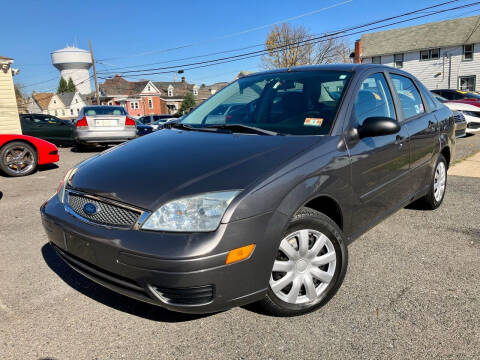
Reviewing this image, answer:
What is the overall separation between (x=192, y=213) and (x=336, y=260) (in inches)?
42.8

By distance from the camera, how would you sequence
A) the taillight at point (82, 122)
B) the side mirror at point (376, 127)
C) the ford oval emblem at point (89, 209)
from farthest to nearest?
the taillight at point (82, 122) → the side mirror at point (376, 127) → the ford oval emblem at point (89, 209)

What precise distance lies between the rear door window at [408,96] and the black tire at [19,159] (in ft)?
22.4

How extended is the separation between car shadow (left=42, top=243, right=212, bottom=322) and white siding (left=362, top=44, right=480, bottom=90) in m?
36.1

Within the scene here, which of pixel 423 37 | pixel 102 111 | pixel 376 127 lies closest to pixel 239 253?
pixel 376 127

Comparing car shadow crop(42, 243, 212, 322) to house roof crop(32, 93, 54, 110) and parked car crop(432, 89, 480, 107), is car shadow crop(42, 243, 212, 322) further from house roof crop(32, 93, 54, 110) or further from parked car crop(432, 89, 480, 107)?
house roof crop(32, 93, 54, 110)

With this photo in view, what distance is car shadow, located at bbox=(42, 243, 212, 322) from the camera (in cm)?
237

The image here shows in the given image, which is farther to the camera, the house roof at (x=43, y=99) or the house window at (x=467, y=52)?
the house roof at (x=43, y=99)

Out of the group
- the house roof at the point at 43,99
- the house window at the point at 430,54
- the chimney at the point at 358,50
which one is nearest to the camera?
the house window at the point at 430,54

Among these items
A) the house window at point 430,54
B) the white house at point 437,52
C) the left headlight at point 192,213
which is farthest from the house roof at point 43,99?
the left headlight at point 192,213

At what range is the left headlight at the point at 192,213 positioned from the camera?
1.91 m

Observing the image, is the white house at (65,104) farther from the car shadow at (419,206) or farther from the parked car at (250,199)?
the parked car at (250,199)

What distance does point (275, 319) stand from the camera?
2.32 m

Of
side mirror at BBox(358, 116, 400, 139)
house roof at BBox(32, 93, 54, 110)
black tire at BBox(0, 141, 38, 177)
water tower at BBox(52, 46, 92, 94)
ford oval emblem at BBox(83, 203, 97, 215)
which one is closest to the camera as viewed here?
ford oval emblem at BBox(83, 203, 97, 215)

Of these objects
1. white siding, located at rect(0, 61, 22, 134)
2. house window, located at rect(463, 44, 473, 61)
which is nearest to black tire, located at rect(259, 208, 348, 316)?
white siding, located at rect(0, 61, 22, 134)
